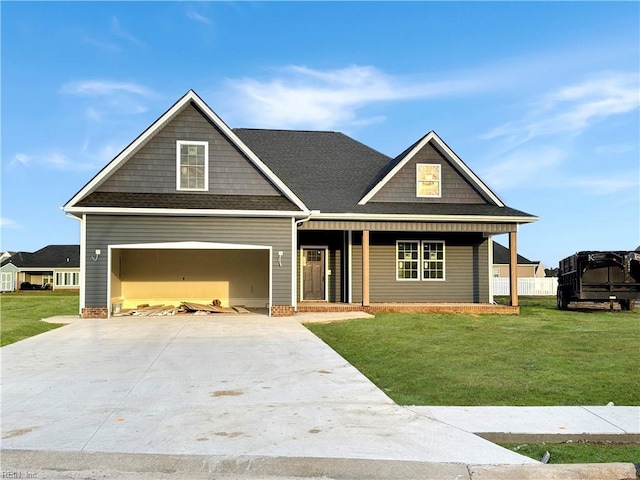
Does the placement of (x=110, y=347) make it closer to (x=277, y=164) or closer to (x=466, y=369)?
(x=466, y=369)

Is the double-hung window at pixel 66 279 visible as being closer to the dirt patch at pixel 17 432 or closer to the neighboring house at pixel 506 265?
the neighboring house at pixel 506 265

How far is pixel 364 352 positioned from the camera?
11.4 metres

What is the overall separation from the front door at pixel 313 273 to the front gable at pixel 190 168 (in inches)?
160

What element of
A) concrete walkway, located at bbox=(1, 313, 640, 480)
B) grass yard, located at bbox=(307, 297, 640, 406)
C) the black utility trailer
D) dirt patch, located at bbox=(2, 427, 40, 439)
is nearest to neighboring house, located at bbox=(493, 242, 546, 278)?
the black utility trailer

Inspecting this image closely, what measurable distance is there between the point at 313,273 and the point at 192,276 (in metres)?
4.60

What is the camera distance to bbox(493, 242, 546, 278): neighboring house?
167ft

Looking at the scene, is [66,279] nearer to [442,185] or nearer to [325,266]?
[325,266]

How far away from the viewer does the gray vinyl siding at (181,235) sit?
17219 mm

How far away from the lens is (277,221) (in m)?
18.1

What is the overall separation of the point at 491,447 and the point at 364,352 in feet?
19.7

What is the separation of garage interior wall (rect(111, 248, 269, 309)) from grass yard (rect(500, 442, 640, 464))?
56.2 ft

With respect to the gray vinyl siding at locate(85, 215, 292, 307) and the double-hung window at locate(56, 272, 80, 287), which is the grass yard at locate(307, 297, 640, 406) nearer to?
the gray vinyl siding at locate(85, 215, 292, 307)

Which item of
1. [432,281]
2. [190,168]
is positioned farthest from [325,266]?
[190,168]

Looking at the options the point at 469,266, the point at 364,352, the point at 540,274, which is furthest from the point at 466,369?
the point at 540,274
